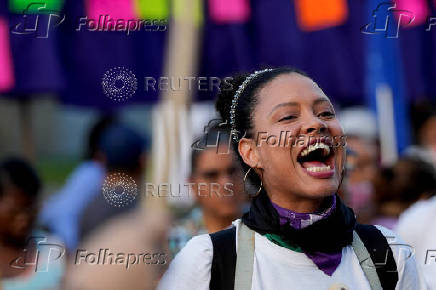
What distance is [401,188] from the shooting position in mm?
5500

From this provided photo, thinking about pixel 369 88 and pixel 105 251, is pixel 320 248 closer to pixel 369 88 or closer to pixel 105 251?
pixel 105 251

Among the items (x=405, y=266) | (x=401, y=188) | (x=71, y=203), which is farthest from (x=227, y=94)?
(x=71, y=203)

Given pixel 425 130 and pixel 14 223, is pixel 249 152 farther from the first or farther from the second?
pixel 425 130

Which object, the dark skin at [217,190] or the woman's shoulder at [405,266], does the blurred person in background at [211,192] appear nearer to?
the dark skin at [217,190]

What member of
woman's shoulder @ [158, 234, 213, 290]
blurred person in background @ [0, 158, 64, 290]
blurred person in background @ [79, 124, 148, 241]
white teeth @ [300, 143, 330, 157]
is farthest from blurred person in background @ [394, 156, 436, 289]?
Result: blurred person in background @ [0, 158, 64, 290]

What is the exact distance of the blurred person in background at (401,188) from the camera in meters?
5.38

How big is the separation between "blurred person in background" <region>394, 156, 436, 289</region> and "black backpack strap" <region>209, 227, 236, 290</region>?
0.82 m

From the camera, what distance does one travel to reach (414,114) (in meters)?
8.30

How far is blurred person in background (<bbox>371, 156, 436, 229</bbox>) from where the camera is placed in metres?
5.38

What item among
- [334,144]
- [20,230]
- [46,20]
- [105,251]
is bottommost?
[20,230]

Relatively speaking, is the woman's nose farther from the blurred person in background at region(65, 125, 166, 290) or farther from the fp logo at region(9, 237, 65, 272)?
the fp logo at region(9, 237, 65, 272)

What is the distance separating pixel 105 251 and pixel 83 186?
10.8 ft

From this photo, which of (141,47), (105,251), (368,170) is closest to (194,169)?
(368,170)

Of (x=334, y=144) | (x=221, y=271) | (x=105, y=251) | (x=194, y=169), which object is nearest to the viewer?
(x=105, y=251)
